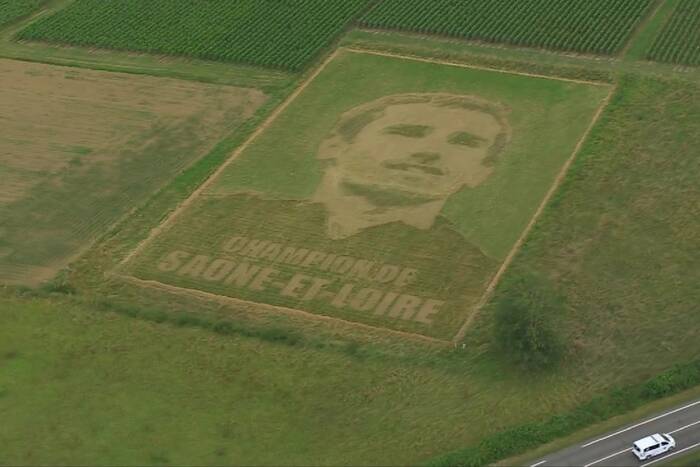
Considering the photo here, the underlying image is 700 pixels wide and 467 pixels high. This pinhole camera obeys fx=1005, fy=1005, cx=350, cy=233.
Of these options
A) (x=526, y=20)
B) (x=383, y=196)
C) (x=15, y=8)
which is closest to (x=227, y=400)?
(x=383, y=196)

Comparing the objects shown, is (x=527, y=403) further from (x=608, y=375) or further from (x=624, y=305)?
(x=624, y=305)

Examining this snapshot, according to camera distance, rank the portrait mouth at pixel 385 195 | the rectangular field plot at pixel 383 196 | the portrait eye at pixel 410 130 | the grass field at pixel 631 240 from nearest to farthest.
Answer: the grass field at pixel 631 240 → the rectangular field plot at pixel 383 196 → the portrait mouth at pixel 385 195 → the portrait eye at pixel 410 130

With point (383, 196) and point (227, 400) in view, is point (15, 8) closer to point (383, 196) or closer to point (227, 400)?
point (383, 196)

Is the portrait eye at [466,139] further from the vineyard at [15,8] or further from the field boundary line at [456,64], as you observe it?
the vineyard at [15,8]

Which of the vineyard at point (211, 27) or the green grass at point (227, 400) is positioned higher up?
the vineyard at point (211, 27)

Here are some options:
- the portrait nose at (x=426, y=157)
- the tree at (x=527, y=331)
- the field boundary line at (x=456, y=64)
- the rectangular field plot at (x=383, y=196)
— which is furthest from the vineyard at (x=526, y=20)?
the tree at (x=527, y=331)

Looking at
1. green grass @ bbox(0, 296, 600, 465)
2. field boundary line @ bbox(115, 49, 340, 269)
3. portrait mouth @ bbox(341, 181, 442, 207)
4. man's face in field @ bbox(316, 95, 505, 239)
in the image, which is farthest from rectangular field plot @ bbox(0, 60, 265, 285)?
portrait mouth @ bbox(341, 181, 442, 207)

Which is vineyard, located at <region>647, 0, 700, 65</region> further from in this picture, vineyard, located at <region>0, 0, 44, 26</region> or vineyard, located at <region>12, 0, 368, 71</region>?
vineyard, located at <region>0, 0, 44, 26</region>
